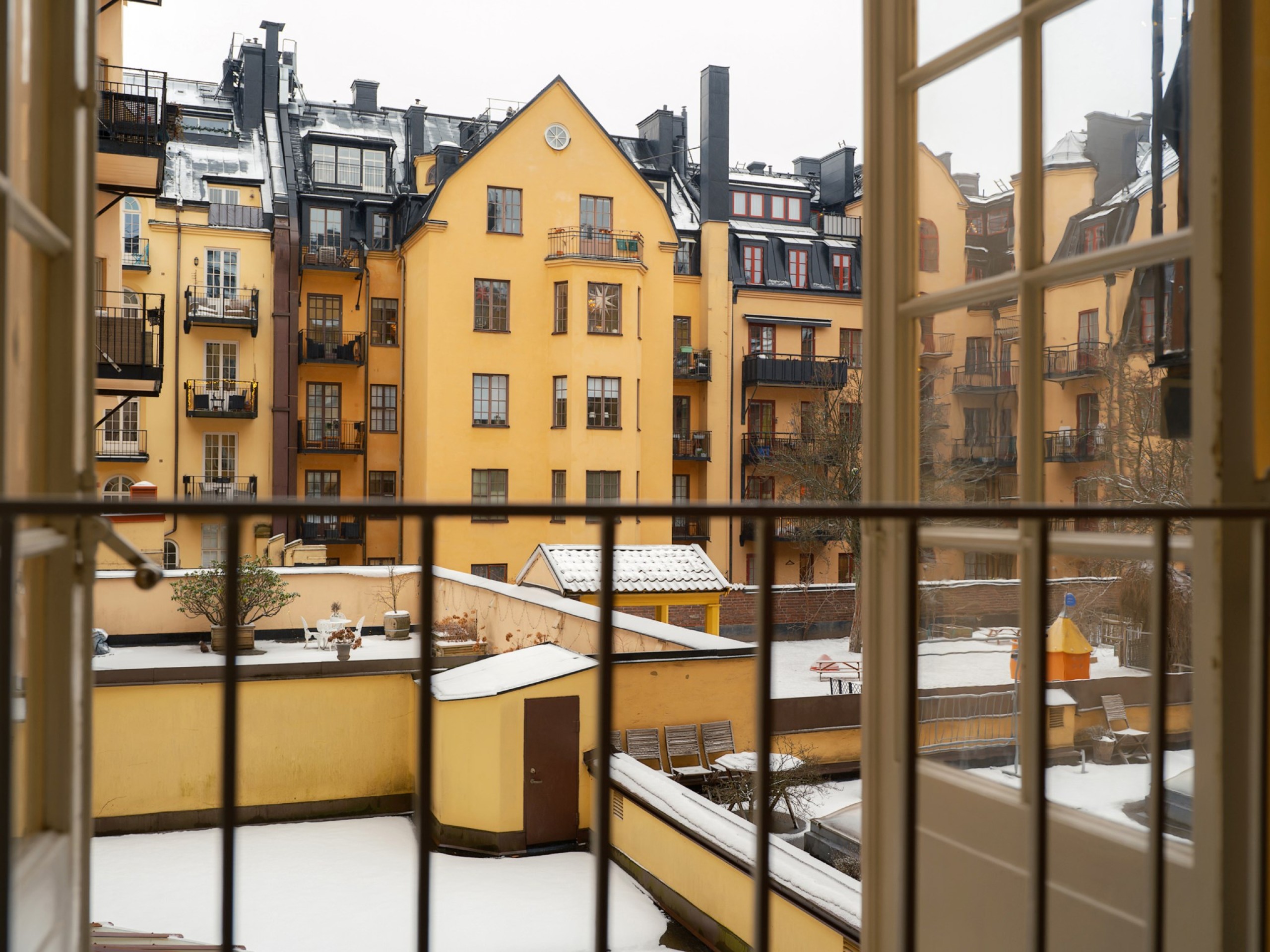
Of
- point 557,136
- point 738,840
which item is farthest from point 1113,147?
point 557,136

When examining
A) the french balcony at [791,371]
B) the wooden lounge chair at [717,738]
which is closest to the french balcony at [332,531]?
the french balcony at [791,371]

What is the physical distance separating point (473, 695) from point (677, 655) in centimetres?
169

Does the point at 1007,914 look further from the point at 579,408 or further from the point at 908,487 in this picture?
the point at 579,408

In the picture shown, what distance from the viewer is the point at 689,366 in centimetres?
1922

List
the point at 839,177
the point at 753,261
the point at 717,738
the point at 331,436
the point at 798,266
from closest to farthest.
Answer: the point at 717,738
the point at 331,436
the point at 753,261
the point at 798,266
the point at 839,177

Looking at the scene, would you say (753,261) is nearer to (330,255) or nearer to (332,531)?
(330,255)

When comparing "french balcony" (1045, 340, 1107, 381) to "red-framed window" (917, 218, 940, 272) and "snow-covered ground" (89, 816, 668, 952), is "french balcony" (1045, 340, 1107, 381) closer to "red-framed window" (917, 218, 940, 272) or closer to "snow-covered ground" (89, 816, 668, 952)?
"red-framed window" (917, 218, 940, 272)

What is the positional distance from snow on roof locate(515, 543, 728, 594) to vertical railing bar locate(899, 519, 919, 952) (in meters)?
9.93

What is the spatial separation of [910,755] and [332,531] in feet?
57.5

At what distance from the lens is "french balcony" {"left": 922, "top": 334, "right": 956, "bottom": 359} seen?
180 cm

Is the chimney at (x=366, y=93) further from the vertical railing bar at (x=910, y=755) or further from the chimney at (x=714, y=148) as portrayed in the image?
the vertical railing bar at (x=910, y=755)

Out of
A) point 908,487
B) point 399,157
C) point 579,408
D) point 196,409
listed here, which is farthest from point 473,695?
point 399,157

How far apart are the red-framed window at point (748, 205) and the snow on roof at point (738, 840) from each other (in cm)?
1496

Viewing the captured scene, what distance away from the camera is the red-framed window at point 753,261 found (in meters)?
20.1
